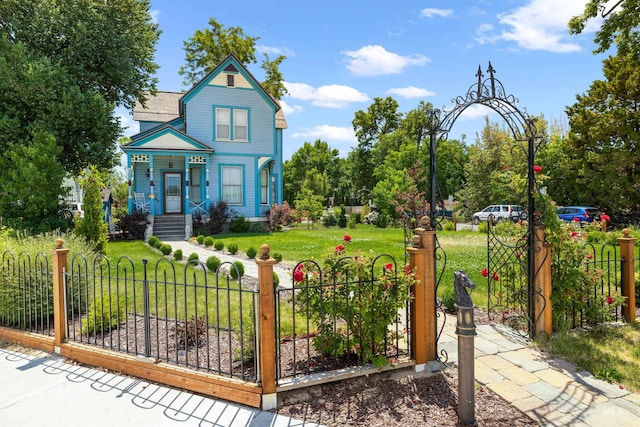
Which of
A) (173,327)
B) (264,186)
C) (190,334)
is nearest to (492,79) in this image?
(190,334)

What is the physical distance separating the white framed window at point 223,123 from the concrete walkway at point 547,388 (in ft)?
53.6

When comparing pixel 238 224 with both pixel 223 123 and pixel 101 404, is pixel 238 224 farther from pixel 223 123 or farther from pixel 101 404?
pixel 101 404

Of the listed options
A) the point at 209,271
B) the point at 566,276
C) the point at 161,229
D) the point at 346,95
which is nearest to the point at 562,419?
the point at 566,276

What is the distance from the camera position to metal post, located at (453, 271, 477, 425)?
10.9 feet

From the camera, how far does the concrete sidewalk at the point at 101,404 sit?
336 cm

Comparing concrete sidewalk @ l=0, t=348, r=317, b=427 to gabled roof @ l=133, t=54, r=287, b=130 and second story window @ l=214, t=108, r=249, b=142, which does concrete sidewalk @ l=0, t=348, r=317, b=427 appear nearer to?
second story window @ l=214, t=108, r=249, b=142

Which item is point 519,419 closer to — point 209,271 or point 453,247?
point 209,271

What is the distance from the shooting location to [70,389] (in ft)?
13.1

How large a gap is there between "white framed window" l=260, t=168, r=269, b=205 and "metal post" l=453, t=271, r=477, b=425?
17774 mm

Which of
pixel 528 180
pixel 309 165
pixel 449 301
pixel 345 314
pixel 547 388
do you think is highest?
pixel 309 165

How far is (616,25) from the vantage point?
40.4 ft

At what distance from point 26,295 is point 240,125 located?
14858mm

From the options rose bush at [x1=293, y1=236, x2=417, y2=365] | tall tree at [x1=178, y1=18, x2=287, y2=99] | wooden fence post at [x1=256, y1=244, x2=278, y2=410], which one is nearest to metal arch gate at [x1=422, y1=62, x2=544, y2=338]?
rose bush at [x1=293, y1=236, x2=417, y2=365]

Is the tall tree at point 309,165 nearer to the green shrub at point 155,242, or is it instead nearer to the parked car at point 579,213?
the parked car at point 579,213
